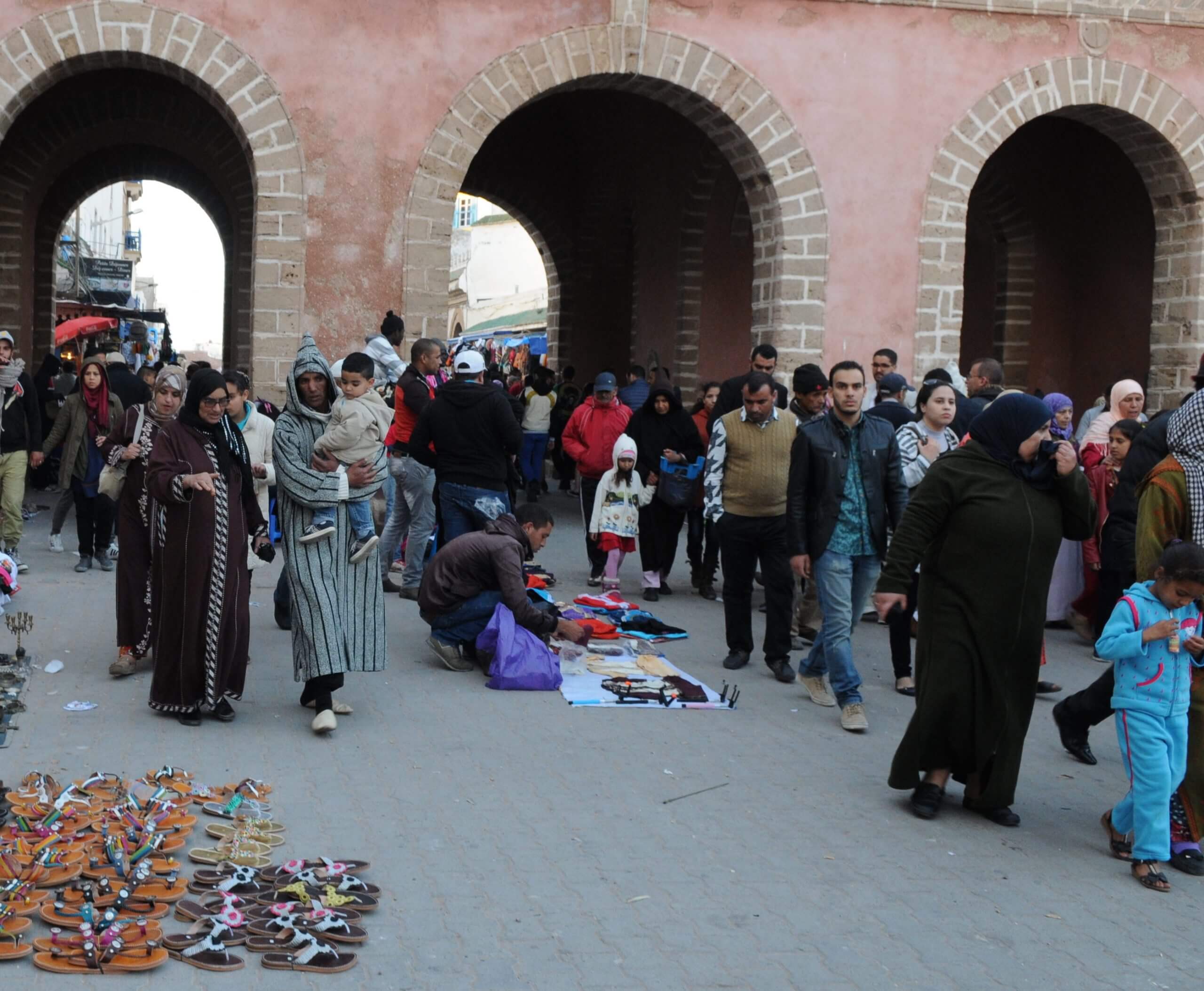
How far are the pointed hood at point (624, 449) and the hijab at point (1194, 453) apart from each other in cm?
491

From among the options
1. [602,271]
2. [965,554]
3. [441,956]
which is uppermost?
[602,271]

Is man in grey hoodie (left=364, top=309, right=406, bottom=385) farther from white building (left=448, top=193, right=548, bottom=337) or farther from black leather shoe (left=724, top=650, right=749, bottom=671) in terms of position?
white building (left=448, top=193, right=548, bottom=337)

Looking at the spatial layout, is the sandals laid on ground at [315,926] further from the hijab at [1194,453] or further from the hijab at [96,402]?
the hijab at [96,402]

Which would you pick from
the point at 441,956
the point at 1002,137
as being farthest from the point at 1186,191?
the point at 441,956

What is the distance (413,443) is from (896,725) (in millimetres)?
3459

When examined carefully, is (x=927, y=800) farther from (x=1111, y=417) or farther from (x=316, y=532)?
(x=1111, y=417)

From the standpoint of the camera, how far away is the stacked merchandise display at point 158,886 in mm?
3740

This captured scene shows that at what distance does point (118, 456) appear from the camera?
7285mm

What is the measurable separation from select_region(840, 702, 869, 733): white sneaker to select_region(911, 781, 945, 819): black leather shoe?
4.00ft

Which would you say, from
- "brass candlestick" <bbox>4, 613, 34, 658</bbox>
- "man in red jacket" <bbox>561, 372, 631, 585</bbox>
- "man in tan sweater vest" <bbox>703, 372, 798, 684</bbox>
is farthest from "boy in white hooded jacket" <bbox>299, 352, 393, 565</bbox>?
"man in red jacket" <bbox>561, 372, 631, 585</bbox>

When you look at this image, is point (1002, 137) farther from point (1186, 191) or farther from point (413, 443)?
point (413, 443)

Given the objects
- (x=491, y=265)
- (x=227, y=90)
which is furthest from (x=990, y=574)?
(x=491, y=265)

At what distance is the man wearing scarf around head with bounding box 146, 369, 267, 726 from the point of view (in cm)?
608

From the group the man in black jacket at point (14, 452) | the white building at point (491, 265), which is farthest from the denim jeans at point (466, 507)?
the white building at point (491, 265)
